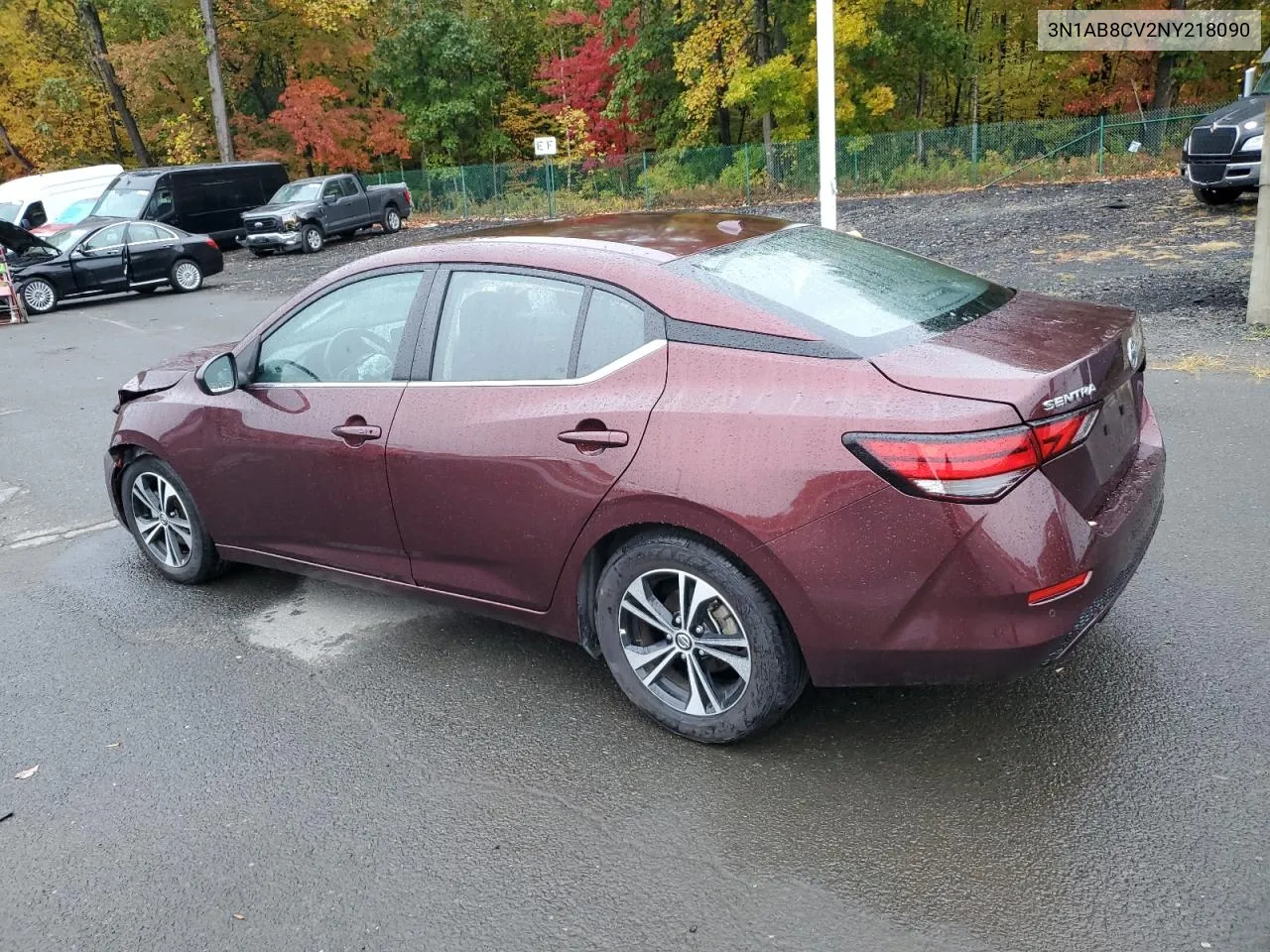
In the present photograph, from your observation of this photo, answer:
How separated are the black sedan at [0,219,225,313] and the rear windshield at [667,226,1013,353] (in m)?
18.1

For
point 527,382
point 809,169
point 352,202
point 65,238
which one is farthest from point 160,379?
point 809,169

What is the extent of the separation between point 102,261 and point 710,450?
19.2 metres

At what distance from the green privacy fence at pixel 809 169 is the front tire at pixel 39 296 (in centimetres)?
1670

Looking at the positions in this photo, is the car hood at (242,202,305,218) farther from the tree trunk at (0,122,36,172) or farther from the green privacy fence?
the tree trunk at (0,122,36,172)

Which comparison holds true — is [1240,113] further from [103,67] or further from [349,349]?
[103,67]

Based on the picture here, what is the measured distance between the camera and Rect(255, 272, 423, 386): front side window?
4219 millimetres

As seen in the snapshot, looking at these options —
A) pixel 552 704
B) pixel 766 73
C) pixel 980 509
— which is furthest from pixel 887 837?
pixel 766 73

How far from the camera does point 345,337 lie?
4438 millimetres

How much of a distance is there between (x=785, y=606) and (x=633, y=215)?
2.12m

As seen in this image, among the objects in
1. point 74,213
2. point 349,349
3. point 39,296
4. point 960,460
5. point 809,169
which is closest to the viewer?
point 960,460

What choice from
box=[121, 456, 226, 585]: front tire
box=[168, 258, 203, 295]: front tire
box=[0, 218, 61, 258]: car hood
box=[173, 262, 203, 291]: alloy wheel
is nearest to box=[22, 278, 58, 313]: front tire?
box=[0, 218, 61, 258]: car hood

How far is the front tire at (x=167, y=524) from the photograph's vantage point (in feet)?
16.7

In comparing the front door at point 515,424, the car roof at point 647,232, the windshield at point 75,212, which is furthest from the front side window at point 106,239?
the front door at point 515,424

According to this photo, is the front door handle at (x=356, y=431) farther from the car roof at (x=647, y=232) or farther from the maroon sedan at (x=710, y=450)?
the car roof at (x=647, y=232)
